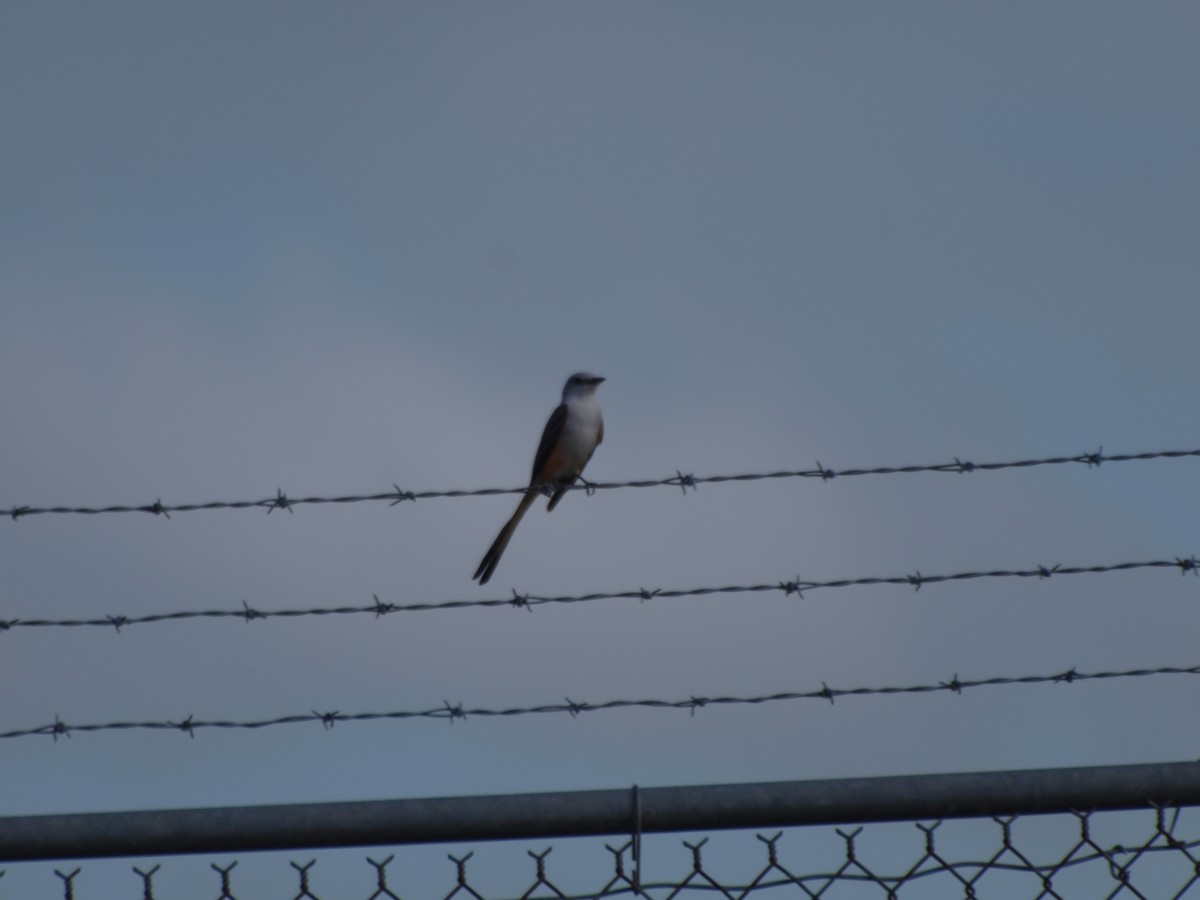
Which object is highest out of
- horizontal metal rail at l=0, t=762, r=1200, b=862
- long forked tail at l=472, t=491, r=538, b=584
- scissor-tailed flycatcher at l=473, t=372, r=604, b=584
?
scissor-tailed flycatcher at l=473, t=372, r=604, b=584

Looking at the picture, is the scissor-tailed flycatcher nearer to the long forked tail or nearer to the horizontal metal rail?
the long forked tail

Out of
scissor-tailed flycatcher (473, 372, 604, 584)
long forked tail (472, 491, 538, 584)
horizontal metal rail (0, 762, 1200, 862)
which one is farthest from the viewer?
scissor-tailed flycatcher (473, 372, 604, 584)

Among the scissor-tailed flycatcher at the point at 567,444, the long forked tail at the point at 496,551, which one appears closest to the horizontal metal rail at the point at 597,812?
the long forked tail at the point at 496,551

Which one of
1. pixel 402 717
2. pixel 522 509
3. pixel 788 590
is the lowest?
pixel 402 717

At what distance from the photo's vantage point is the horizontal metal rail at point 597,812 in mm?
2857

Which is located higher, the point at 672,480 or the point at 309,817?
the point at 672,480

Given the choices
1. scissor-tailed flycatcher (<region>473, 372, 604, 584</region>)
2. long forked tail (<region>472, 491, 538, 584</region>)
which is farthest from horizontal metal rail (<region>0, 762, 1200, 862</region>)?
scissor-tailed flycatcher (<region>473, 372, 604, 584</region>)

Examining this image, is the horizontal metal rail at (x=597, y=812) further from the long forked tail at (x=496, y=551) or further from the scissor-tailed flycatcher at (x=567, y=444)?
the scissor-tailed flycatcher at (x=567, y=444)

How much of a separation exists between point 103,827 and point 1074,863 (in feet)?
6.24

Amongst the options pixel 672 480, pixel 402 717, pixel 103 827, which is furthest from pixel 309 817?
pixel 672 480

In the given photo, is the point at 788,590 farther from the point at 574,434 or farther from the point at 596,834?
the point at 574,434

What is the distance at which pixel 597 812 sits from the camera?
2918mm

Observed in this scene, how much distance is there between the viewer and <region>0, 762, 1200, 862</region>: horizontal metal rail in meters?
2.86

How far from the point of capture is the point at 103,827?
2.86m
